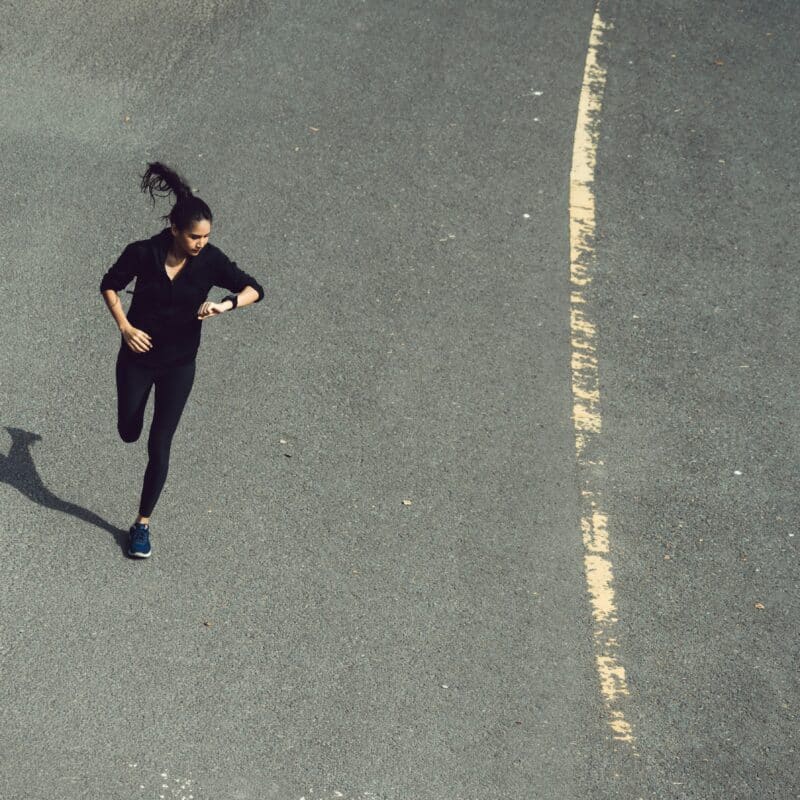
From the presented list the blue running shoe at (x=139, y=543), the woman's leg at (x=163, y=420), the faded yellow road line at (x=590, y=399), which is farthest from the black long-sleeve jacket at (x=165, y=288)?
the faded yellow road line at (x=590, y=399)

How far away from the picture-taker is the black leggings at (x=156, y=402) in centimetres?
688

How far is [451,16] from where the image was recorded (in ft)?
40.0

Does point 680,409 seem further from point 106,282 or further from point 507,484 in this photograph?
point 106,282

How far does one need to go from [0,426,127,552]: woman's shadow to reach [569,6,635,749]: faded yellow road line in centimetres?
282

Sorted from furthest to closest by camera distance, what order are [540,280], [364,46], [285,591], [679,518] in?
[364,46]
[540,280]
[679,518]
[285,591]

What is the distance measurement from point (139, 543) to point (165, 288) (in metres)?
1.54

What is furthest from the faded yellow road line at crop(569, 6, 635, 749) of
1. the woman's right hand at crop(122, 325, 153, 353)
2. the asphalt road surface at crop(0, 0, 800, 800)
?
the woman's right hand at crop(122, 325, 153, 353)

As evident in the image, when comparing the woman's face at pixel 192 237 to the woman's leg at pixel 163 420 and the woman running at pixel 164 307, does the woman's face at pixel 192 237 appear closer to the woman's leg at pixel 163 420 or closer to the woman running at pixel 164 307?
the woman running at pixel 164 307

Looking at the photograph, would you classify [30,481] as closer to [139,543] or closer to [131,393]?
[139,543]

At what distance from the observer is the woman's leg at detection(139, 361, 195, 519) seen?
6.91 m

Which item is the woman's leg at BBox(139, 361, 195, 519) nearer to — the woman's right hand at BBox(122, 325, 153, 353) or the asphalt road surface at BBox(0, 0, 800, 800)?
the woman's right hand at BBox(122, 325, 153, 353)

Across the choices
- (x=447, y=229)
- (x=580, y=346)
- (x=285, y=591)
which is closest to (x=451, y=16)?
(x=447, y=229)

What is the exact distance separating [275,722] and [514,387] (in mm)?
3185

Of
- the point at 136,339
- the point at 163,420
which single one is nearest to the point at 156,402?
the point at 163,420
